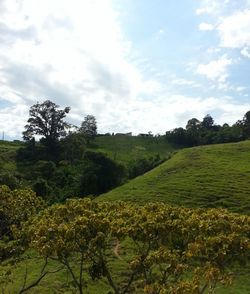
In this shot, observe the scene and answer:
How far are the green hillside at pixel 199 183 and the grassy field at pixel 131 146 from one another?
3610 cm

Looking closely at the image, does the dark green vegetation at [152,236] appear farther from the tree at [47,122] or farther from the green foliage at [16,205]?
the tree at [47,122]

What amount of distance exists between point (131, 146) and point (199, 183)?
67.8 m

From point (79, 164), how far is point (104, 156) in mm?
19752

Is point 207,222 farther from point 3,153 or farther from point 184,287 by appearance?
point 3,153

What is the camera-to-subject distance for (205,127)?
136000 mm

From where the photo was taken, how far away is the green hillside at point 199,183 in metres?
53.6

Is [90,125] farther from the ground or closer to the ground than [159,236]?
farther from the ground

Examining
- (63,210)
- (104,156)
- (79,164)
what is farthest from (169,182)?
(63,210)

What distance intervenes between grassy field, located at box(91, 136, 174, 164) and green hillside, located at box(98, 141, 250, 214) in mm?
36104

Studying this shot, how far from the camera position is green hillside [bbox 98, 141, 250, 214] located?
53550 mm

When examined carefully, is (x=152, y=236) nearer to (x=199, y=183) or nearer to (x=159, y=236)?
(x=159, y=236)

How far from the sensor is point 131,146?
128m

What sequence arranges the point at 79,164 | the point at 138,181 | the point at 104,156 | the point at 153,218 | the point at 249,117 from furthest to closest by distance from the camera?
1. the point at 249,117
2. the point at 79,164
3. the point at 104,156
4. the point at 138,181
5. the point at 153,218

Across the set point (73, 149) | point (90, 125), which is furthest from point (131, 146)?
point (73, 149)
